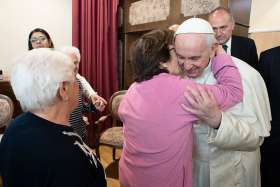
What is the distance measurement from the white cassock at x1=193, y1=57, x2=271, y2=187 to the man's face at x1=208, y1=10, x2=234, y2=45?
38.9 inches

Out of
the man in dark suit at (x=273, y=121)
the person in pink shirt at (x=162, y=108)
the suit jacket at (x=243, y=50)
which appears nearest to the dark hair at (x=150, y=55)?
the person in pink shirt at (x=162, y=108)

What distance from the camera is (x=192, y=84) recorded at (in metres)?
1.06

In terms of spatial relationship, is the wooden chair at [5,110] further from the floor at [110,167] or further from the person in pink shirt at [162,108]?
the person in pink shirt at [162,108]

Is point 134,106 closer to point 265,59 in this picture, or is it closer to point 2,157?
point 2,157

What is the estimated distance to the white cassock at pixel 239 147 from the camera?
1288 millimetres

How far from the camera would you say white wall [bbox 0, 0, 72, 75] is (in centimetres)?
366

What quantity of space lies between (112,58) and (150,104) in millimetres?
3037

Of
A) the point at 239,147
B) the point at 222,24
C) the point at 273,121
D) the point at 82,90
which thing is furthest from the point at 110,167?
the point at 239,147

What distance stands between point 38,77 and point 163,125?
49cm

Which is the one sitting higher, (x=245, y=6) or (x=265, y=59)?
(x=245, y=6)

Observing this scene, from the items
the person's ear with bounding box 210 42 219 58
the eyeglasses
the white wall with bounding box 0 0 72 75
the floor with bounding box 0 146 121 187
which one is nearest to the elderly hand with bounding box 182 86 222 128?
the person's ear with bounding box 210 42 219 58

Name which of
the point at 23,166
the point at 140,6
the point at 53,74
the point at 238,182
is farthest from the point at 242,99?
A: the point at 140,6

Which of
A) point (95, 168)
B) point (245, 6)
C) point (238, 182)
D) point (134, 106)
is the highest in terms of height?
point (245, 6)

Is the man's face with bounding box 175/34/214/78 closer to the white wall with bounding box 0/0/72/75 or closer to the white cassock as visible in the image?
the white cassock
